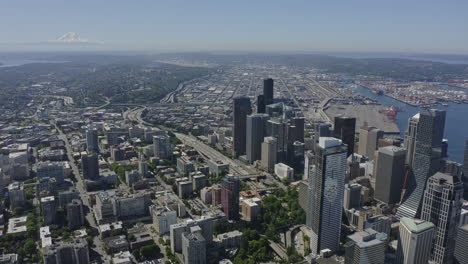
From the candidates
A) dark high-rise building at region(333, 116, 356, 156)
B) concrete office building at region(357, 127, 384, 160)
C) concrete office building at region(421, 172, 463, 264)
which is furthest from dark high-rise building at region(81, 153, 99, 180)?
concrete office building at region(357, 127, 384, 160)

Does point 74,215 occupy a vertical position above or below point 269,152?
below

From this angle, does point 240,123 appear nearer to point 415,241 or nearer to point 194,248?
point 194,248

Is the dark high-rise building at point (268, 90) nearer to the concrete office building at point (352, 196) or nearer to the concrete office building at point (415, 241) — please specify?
the concrete office building at point (352, 196)

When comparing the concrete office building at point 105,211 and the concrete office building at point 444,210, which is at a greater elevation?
the concrete office building at point 444,210

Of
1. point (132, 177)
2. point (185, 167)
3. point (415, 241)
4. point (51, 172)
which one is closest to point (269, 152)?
point (185, 167)

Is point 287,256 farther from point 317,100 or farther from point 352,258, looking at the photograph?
point 317,100

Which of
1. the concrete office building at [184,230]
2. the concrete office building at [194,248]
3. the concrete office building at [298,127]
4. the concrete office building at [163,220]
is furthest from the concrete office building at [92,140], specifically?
the concrete office building at [194,248]
